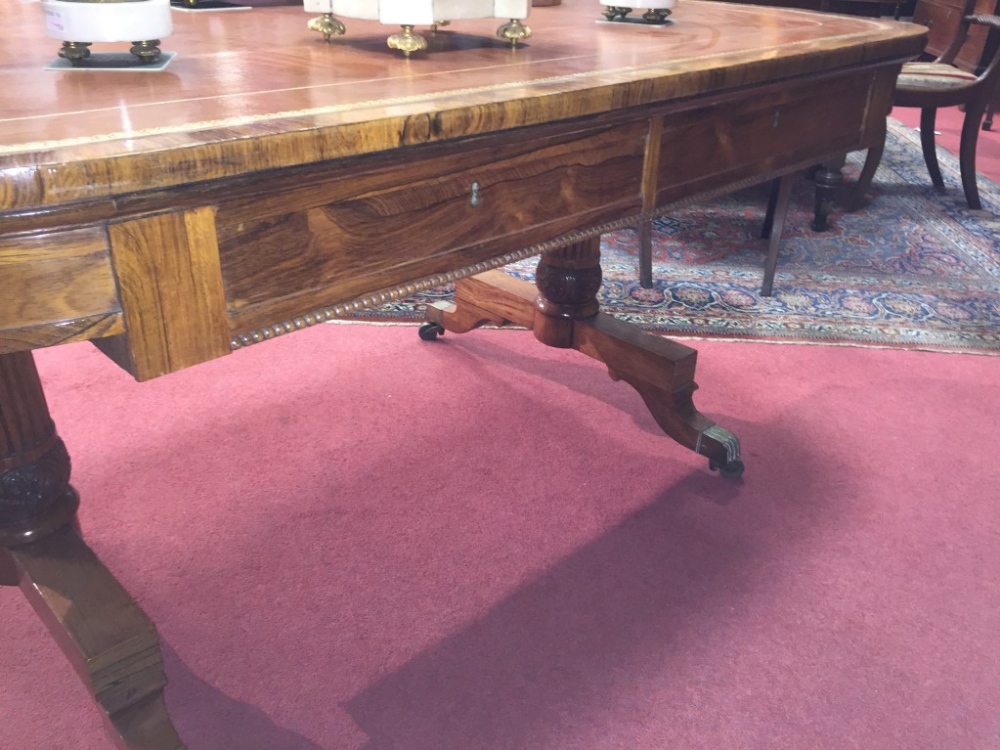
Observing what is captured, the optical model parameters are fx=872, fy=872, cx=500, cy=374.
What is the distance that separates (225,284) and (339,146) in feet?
0.54

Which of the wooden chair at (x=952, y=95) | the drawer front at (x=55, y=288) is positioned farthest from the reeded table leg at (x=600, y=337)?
the wooden chair at (x=952, y=95)

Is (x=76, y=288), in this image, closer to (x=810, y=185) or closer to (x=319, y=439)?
(x=319, y=439)

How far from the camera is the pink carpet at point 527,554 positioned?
127cm

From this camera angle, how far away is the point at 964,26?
3.79 m

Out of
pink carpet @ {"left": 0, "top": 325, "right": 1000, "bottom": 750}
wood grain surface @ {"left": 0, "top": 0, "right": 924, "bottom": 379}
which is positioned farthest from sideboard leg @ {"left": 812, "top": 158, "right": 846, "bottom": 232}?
wood grain surface @ {"left": 0, "top": 0, "right": 924, "bottom": 379}

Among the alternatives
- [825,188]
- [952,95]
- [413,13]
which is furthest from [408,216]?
[952,95]

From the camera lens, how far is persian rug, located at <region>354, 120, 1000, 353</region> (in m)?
2.50

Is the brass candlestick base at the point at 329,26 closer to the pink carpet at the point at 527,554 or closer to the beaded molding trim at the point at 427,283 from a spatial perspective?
the beaded molding trim at the point at 427,283

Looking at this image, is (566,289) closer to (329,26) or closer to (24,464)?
(329,26)

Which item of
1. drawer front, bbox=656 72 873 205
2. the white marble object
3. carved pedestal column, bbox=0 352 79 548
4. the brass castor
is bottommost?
carved pedestal column, bbox=0 352 79 548

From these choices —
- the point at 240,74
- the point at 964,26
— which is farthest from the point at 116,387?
the point at 964,26

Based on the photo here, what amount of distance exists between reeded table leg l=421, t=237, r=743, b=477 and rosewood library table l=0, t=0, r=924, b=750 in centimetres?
49

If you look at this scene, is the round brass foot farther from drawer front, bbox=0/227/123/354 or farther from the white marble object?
drawer front, bbox=0/227/123/354

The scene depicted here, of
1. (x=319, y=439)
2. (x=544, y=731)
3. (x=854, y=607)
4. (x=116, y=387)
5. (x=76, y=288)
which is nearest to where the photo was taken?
(x=76, y=288)
